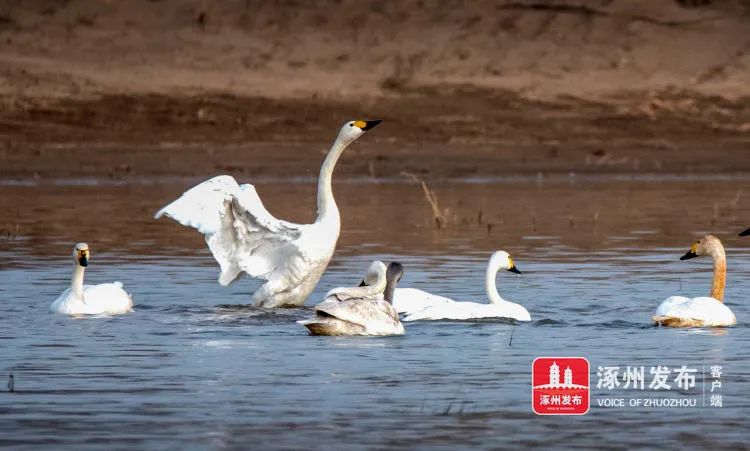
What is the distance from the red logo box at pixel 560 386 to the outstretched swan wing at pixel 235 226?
294cm

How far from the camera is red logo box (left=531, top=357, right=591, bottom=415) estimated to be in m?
7.49

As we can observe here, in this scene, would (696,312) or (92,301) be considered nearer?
(696,312)

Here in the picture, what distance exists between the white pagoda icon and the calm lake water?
113mm

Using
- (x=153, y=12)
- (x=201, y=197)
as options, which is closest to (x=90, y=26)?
(x=153, y=12)

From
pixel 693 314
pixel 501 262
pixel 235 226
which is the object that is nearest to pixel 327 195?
pixel 235 226

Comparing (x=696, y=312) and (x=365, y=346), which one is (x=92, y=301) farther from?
(x=696, y=312)

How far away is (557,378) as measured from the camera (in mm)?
8133

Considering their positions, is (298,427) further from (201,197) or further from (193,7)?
(193,7)

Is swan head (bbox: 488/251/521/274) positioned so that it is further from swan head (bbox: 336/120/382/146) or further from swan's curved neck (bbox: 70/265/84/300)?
swan's curved neck (bbox: 70/265/84/300)

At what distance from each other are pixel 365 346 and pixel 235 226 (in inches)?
83.2

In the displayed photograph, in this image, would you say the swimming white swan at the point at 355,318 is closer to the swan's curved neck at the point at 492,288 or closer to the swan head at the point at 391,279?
the swan head at the point at 391,279

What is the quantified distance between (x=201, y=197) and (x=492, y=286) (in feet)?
6.11

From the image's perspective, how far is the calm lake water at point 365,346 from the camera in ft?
23.2

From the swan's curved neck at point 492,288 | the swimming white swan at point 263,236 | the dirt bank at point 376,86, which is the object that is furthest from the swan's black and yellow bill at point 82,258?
the dirt bank at point 376,86
